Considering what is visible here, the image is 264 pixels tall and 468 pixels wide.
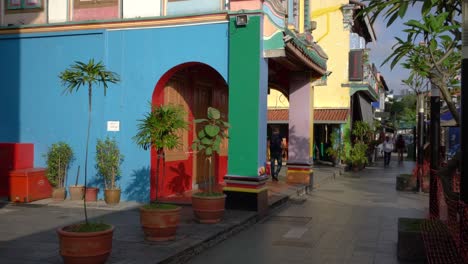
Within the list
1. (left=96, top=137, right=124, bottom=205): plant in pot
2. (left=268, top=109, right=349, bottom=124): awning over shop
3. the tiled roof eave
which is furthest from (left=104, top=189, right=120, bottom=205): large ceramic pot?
(left=268, top=109, right=349, bottom=124): awning over shop

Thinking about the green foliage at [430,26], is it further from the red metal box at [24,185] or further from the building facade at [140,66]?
the red metal box at [24,185]

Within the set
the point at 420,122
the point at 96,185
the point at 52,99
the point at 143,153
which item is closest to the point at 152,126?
the point at 143,153

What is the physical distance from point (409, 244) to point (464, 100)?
2660 mm

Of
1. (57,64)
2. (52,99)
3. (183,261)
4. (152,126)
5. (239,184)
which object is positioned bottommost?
(183,261)

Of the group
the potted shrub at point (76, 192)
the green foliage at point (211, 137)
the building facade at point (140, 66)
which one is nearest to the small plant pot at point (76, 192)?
the potted shrub at point (76, 192)

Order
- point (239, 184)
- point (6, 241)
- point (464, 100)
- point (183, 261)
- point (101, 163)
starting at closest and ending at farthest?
point (464, 100) → point (183, 261) → point (6, 241) → point (239, 184) → point (101, 163)

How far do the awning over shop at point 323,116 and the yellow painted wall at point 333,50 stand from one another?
14.9 inches

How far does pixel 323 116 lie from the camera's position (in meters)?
24.3

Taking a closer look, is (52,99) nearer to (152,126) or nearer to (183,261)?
(152,126)

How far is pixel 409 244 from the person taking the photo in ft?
21.7

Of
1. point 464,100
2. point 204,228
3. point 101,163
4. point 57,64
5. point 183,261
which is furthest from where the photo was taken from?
point 57,64

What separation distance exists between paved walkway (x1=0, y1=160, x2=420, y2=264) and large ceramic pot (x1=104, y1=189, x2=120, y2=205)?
0.15 m

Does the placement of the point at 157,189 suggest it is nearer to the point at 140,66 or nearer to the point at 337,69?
the point at 140,66

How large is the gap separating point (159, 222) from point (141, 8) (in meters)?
5.84
